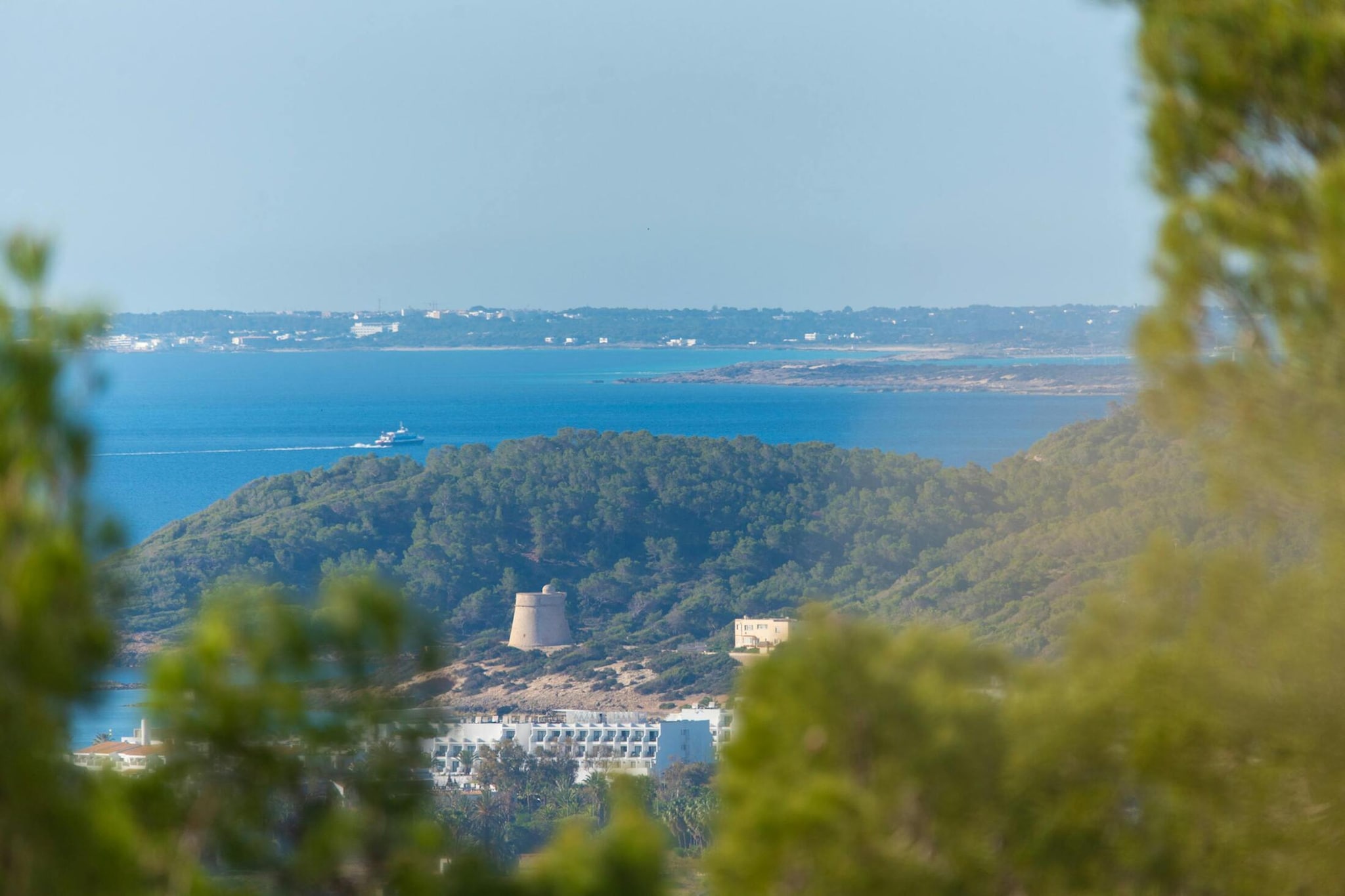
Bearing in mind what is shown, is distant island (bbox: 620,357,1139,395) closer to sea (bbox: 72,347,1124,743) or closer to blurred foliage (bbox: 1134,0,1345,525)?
sea (bbox: 72,347,1124,743)

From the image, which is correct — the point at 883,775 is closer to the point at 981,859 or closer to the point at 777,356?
the point at 981,859

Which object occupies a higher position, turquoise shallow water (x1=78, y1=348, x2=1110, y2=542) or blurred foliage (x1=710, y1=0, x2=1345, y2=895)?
blurred foliage (x1=710, y1=0, x2=1345, y2=895)

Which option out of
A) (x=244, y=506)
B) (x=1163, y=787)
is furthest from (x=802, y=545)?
(x=1163, y=787)

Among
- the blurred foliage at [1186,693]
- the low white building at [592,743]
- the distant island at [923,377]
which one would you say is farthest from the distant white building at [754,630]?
the blurred foliage at [1186,693]

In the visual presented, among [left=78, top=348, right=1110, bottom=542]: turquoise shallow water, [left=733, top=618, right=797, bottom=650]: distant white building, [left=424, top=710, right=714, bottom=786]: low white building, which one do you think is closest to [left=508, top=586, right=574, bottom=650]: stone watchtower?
[left=733, top=618, right=797, bottom=650]: distant white building

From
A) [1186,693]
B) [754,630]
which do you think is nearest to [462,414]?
Answer: [754,630]

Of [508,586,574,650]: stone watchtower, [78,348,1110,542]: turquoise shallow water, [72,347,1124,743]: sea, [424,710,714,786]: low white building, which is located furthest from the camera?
[78,348,1110,542]: turquoise shallow water

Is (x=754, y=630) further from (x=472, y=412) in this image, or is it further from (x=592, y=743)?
(x=472, y=412)
